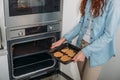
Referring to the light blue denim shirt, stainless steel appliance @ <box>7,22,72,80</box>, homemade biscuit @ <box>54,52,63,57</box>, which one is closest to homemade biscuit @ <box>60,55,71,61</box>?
homemade biscuit @ <box>54,52,63,57</box>

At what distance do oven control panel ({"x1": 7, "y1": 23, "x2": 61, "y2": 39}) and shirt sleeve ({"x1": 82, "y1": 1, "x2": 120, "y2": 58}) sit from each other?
531 millimetres

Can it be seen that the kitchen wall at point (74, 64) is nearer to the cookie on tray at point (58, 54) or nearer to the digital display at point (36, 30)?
the digital display at point (36, 30)

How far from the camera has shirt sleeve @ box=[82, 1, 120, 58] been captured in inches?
51.8

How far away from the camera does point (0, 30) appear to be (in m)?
1.58

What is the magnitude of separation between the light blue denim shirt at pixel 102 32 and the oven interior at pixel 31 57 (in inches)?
19.5

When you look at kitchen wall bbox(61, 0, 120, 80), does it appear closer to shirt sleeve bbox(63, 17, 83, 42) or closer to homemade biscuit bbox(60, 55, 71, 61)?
shirt sleeve bbox(63, 17, 83, 42)

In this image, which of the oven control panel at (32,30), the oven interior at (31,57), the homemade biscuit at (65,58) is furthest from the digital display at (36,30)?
the homemade biscuit at (65,58)

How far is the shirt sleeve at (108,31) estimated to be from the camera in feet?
4.31

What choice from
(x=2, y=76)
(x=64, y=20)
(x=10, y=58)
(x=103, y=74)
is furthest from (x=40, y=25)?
(x=103, y=74)

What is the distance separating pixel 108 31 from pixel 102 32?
0.10m

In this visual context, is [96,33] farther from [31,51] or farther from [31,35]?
[31,51]

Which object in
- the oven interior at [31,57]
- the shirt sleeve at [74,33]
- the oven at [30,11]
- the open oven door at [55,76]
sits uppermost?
the oven at [30,11]

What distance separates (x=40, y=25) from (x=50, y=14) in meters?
0.14

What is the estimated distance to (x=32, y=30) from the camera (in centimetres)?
174
